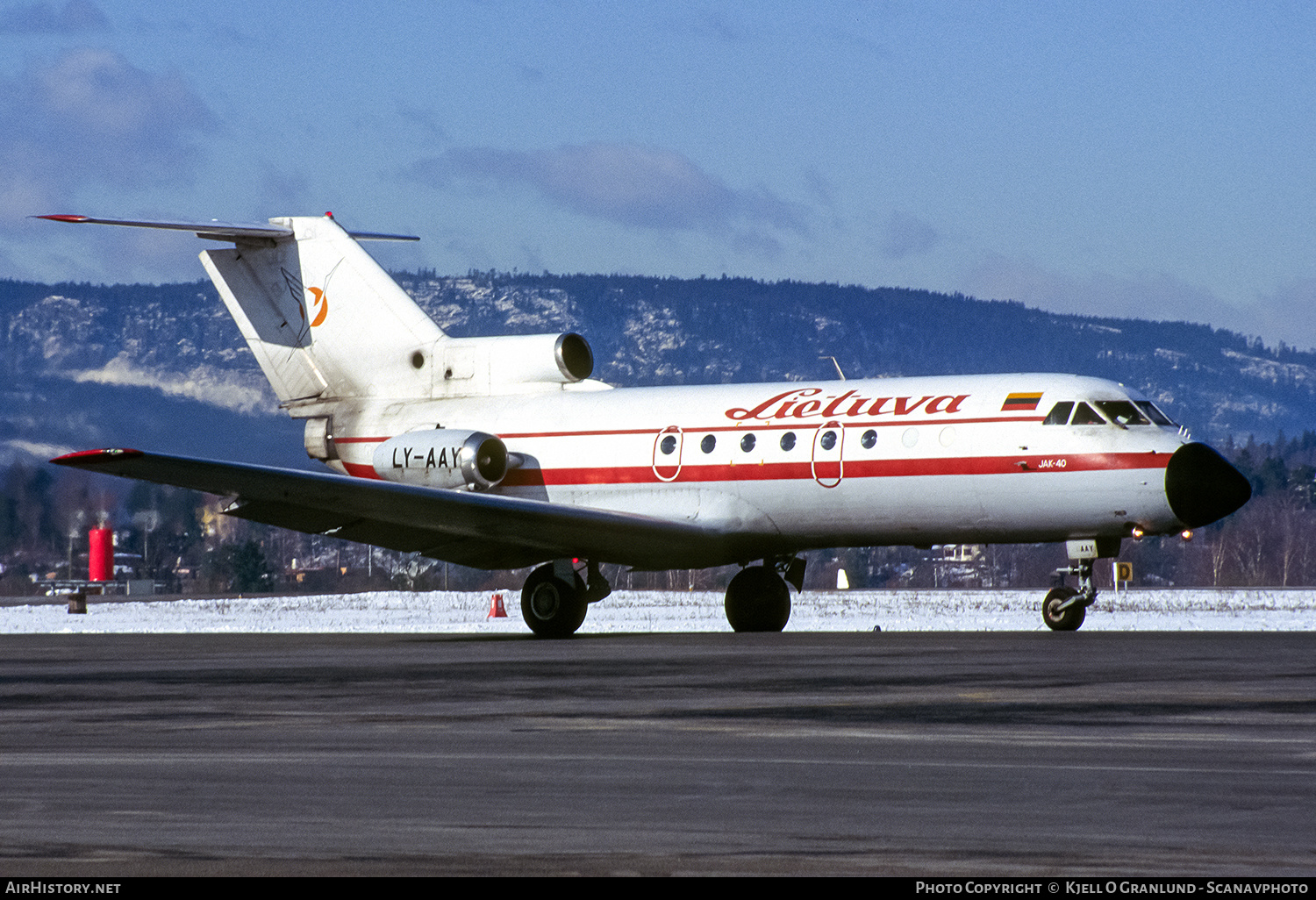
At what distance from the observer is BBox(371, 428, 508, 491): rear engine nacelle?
31.3 m

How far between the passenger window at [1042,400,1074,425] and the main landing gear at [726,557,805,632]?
18.2ft

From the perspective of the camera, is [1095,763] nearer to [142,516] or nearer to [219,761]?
[219,761]

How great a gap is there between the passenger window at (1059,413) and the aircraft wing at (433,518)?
5.21m

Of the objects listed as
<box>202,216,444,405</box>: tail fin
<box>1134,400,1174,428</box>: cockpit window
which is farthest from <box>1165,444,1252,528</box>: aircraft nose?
<box>202,216,444,405</box>: tail fin

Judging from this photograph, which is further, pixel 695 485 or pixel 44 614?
pixel 44 614

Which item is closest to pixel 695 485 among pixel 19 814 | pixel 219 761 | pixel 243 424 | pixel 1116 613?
pixel 1116 613

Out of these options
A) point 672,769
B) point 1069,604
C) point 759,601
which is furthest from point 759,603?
point 672,769

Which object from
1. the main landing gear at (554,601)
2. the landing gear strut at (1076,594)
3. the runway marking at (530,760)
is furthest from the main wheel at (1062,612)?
the runway marking at (530,760)

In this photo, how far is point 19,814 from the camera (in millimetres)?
8875

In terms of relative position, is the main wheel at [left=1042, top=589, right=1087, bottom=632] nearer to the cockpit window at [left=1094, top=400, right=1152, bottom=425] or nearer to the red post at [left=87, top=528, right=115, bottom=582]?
the cockpit window at [left=1094, top=400, right=1152, bottom=425]

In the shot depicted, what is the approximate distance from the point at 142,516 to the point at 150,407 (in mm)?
81199

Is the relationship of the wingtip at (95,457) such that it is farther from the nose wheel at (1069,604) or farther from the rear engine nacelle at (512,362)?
the nose wheel at (1069,604)

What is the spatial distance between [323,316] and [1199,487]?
639 inches

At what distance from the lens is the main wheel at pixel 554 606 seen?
96.6 ft
